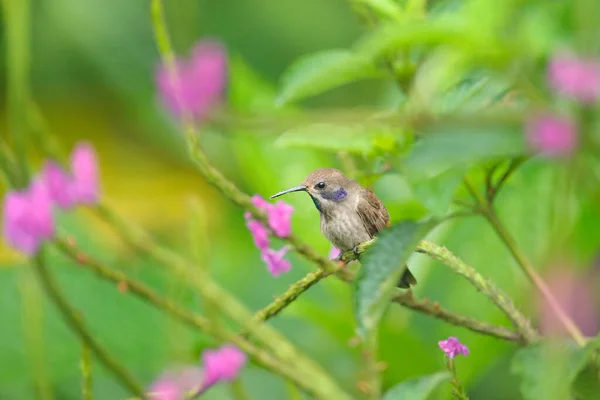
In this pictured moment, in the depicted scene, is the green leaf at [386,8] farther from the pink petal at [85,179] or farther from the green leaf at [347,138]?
the pink petal at [85,179]

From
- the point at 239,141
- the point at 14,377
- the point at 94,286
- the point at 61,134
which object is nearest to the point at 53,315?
the point at 94,286

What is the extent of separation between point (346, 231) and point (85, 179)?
0.20m

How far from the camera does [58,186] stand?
57 centimetres

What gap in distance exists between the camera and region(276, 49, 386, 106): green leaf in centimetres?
52

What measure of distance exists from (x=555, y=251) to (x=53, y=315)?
1151mm

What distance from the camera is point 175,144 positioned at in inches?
104

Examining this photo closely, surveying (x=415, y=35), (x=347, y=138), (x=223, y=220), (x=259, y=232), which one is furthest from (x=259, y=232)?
(x=223, y=220)

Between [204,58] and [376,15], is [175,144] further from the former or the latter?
[204,58]

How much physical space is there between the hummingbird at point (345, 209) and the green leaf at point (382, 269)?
0.13 m

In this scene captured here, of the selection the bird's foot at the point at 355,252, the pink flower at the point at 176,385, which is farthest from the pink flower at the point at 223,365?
the bird's foot at the point at 355,252

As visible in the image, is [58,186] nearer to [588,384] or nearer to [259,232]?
[259,232]

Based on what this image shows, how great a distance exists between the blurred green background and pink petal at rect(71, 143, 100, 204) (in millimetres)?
77

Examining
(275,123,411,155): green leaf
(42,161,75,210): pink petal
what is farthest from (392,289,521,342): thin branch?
(42,161,75,210): pink petal

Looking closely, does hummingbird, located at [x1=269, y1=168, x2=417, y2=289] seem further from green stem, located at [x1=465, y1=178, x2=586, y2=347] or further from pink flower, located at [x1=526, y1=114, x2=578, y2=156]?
pink flower, located at [x1=526, y1=114, x2=578, y2=156]
